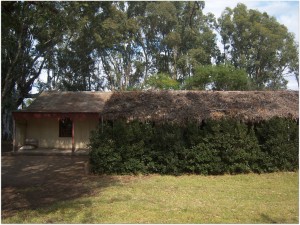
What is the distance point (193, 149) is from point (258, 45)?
28726 mm

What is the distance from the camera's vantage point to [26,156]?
759 inches

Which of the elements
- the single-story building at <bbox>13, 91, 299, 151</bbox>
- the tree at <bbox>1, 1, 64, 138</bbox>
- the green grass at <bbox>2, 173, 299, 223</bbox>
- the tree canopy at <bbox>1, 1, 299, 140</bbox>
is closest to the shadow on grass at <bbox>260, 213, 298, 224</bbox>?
the green grass at <bbox>2, 173, 299, 223</bbox>

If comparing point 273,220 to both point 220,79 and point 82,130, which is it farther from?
point 220,79

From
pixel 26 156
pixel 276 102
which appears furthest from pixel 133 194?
pixel 26 156

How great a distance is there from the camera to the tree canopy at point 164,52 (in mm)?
28797

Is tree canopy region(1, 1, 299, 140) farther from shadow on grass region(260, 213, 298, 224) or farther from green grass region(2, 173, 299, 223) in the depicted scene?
shadow on grass region(260, 213, 298, 224)

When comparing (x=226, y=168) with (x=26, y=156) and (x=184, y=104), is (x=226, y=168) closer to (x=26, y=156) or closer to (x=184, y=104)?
(x=184, y=104)

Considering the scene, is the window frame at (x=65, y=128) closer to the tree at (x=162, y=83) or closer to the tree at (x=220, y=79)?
the tree at (x=162, y=83)

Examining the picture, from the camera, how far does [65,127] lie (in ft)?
73.4

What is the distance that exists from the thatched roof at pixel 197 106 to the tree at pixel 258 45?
2170 cm

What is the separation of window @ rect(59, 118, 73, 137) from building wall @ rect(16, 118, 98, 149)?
8.9 inches

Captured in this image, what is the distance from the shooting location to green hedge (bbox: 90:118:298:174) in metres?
13.5

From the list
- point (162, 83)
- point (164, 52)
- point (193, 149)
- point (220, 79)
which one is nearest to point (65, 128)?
point (193, 149)

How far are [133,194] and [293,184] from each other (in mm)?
5428
